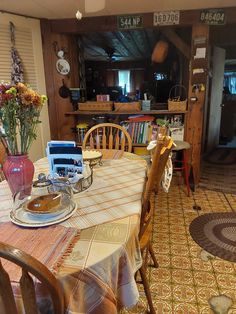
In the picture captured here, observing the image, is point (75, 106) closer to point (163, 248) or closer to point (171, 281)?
point (163, 248)

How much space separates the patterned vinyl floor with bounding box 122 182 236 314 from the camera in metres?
1.56

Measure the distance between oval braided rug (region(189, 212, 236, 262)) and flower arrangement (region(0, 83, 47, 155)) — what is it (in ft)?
5.43

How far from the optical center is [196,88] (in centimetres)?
300

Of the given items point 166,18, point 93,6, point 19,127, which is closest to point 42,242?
point 19,127

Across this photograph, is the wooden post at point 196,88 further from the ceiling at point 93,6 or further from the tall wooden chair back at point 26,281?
the tall wooden chair back at point 26,281

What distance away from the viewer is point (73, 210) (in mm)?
1172

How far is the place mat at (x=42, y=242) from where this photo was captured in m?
0.85

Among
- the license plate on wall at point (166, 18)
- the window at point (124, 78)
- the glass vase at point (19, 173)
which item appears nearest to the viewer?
the glass vase at point (19, 173)

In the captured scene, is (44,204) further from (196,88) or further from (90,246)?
(196,88)

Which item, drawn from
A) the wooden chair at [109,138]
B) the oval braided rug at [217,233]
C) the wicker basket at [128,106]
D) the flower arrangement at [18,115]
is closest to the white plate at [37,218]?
the flower arrangement at [18,115]

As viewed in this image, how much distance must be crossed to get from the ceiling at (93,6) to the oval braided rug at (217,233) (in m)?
2.13

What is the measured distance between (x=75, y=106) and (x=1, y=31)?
120cm

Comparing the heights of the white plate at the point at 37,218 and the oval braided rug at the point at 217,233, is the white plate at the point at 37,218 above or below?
above

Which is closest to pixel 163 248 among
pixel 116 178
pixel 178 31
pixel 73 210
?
pixel 116 178
